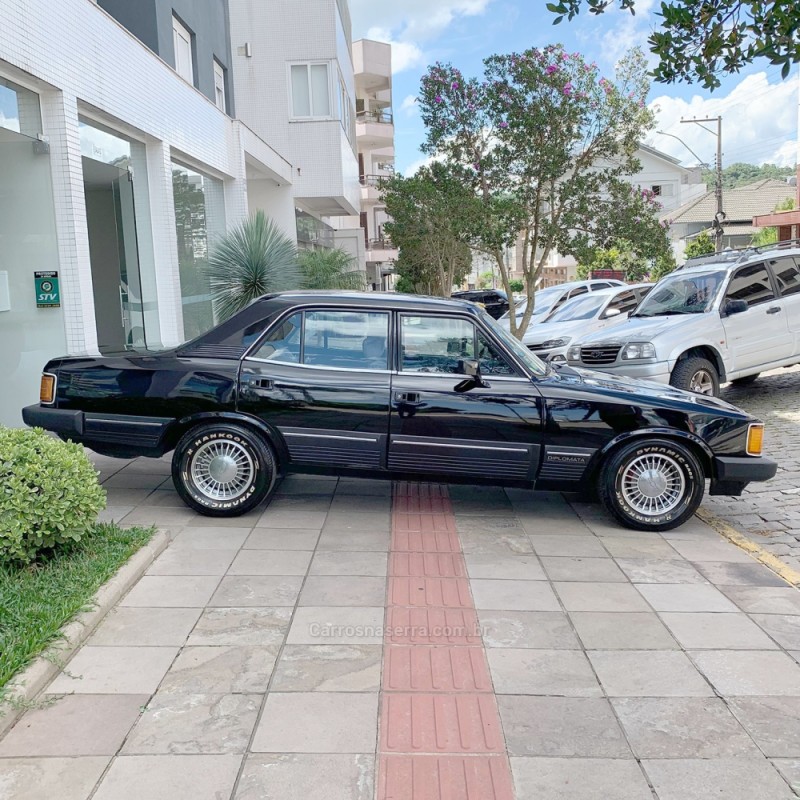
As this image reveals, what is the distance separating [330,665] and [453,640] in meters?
0.67

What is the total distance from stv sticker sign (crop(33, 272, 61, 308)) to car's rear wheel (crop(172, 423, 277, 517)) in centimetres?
363

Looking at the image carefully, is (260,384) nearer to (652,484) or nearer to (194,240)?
(652,484)

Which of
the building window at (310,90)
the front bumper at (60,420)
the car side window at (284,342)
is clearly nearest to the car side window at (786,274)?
the car side window at (284,342)

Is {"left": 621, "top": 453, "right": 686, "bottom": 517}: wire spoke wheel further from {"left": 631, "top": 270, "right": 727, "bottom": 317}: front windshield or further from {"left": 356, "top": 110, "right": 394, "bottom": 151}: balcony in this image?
{"left": 356, "top": 110, "right": 394, "bottom": 151}: balcony

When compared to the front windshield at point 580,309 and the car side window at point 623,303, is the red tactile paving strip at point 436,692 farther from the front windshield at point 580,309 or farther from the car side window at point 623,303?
the car side window at point 623,303

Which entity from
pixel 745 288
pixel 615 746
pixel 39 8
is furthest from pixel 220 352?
pixel 745 288

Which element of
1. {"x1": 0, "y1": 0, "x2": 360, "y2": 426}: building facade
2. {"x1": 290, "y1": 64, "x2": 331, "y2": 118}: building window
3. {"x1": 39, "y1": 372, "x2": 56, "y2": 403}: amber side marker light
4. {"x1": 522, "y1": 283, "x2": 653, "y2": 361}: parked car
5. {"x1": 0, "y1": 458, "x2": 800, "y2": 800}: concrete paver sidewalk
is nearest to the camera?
{"x1": 0, "y1": 458, "x2": 800, "y2": 800}: concrete paver sidewalk

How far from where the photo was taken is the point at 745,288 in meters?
11.1

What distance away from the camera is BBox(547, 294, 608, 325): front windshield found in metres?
15.1

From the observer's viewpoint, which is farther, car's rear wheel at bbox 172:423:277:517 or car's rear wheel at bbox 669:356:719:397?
car's rear wheel at bbox 669:356:719:397

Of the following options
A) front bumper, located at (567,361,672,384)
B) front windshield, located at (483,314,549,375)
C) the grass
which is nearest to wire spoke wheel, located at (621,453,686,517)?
front windshield, located at (483,314,549,375)

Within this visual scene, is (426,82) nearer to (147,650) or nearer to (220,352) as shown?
(220,352)

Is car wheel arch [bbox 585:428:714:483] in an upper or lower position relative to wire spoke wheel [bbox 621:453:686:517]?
upper

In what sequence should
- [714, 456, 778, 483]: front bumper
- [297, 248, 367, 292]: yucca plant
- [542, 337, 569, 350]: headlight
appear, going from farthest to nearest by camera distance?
[297, 248, 367, 292]: yucca plant < [542, 337, 569, 350]: headlight < [714, 456, 778, 483]: front bumper
